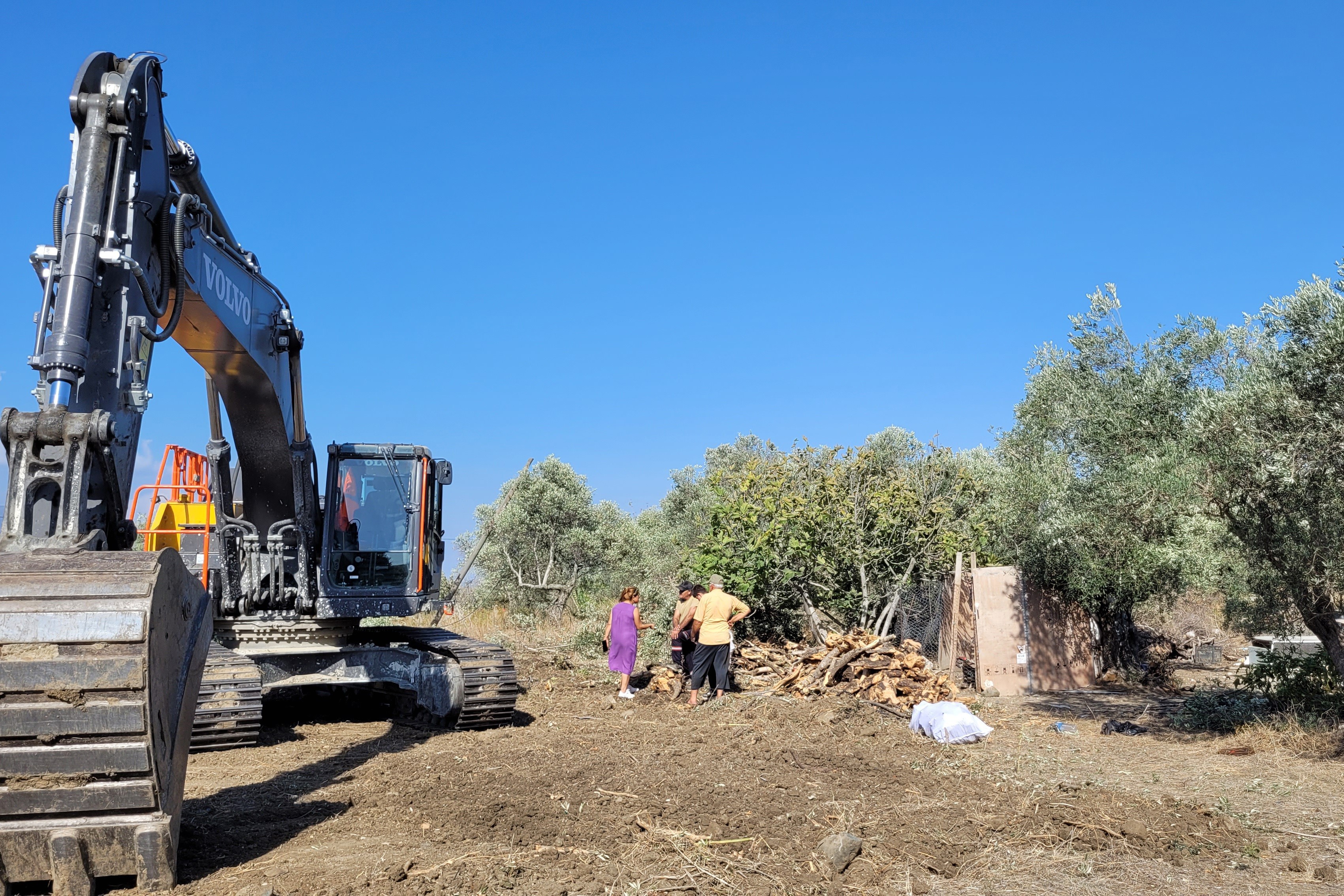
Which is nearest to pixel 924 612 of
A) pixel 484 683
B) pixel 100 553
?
pixel 484 683

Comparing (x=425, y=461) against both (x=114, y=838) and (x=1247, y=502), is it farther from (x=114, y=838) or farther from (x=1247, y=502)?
(x=1247, y=502)

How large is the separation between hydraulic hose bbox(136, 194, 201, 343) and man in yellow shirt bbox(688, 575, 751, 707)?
7317 millimetres

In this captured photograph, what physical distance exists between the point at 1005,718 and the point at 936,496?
15.9 ft

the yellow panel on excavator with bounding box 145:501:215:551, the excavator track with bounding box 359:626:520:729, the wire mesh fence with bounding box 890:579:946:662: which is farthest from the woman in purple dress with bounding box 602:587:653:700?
the yellow panel on excavator with bounding box 145:501:215:551

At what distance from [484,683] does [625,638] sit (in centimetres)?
311

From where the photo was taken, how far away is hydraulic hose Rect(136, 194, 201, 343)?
705 cm

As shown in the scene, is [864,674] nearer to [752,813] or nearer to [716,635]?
[716,635]

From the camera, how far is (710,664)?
520 inches

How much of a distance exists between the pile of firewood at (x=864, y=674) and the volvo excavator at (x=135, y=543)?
4.45 meters

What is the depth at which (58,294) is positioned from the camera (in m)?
5.77

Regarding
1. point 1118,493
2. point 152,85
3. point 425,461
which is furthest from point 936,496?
point 152,85

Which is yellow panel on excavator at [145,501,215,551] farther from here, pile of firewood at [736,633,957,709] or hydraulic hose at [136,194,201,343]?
pile of firewood at [736,633,957,709]

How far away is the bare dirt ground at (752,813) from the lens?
225 inches

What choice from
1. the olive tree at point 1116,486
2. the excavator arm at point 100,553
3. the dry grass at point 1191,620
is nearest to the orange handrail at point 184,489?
the excavator arm at point 100,553
